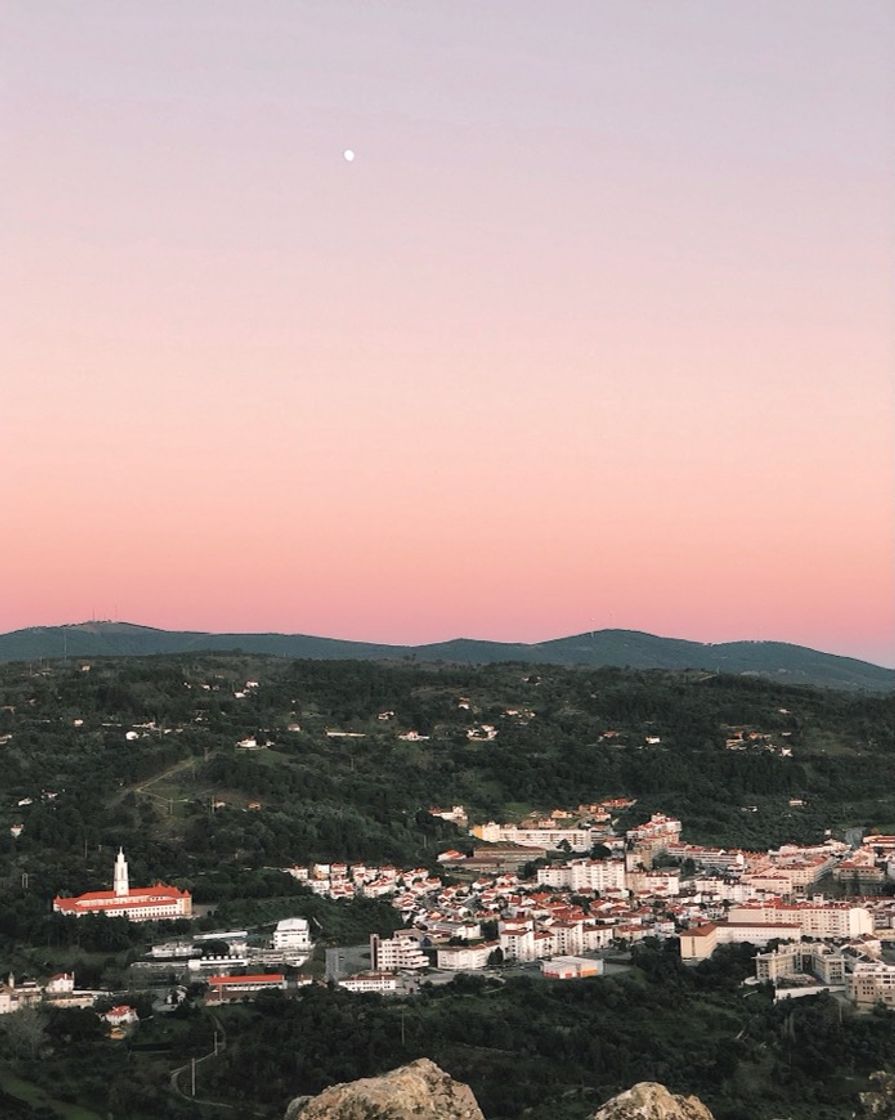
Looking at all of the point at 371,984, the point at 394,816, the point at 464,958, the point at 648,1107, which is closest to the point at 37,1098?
the point at 371,984

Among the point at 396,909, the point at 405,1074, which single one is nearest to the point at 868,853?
the point at 396,909

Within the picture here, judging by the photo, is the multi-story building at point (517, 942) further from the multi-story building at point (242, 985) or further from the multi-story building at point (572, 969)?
the multi-story building at point (242, 985)

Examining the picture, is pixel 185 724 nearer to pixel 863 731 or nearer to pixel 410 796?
pixel 410 796

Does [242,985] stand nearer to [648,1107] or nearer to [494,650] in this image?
[648,1107]

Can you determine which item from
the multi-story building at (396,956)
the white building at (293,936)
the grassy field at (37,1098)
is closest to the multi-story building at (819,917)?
the multi-story building at (396,956)

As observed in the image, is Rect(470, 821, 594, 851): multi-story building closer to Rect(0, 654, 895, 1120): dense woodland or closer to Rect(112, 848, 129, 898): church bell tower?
Rect(0, 654, 895, 1120): dense woodland

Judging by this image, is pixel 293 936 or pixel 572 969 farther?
pixel 293 936

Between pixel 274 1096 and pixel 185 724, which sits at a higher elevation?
pixel 185 724
